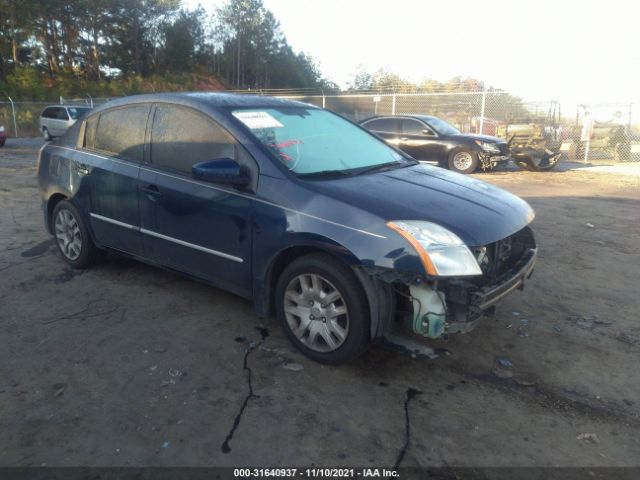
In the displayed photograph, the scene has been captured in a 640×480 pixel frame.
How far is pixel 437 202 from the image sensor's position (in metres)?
3.19

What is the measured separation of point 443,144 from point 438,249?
405 inches

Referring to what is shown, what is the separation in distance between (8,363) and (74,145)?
7.55ft

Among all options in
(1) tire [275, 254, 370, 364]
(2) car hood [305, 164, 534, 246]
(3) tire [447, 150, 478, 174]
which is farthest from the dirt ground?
(3) tire [447, 150, 478, 174]

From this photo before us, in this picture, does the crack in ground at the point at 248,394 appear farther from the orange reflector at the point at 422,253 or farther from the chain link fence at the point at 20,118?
the chain link fence at the point at 20,118

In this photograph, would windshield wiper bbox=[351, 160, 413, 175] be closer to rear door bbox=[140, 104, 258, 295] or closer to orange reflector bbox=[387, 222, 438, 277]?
rear door bbox=[140, 104, 258, 295]

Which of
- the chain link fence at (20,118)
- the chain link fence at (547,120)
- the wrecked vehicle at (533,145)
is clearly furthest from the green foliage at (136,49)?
the wrecked vehicle at (533,145)

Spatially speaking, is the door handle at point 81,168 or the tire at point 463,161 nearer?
the door handle at point 81,168

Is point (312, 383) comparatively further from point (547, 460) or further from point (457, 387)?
point (547, 460)

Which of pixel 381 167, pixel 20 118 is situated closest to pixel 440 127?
pixel 381 167

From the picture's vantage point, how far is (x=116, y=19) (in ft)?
157

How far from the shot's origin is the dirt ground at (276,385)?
241 cm

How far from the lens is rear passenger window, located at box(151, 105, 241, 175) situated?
11.6ft

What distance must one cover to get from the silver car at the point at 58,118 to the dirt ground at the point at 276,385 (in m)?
18.5

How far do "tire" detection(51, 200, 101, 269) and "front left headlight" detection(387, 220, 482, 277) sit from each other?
10.4 ft
